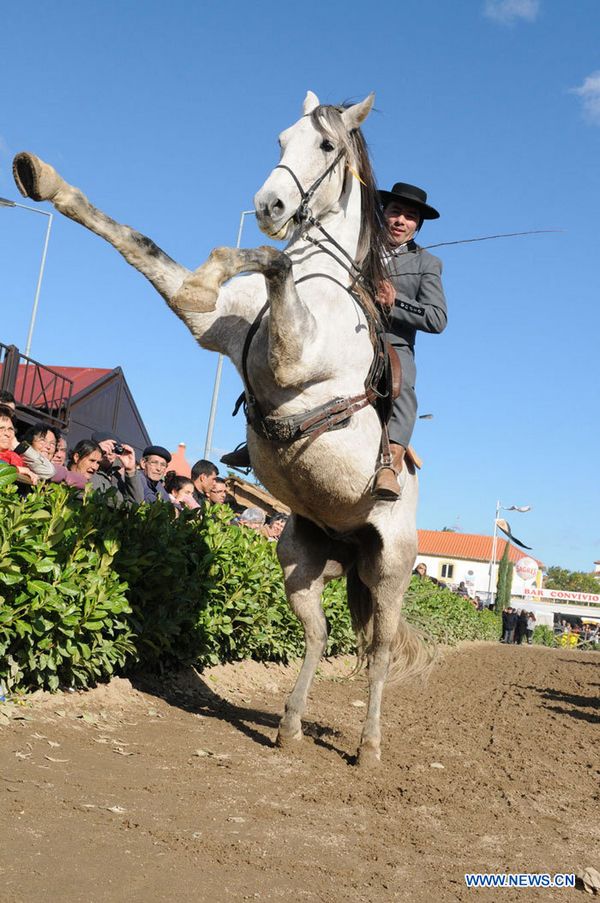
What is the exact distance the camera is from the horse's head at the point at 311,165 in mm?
4344

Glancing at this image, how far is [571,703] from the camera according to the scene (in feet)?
33.5

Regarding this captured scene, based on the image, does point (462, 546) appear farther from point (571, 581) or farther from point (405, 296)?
point (405, 296)

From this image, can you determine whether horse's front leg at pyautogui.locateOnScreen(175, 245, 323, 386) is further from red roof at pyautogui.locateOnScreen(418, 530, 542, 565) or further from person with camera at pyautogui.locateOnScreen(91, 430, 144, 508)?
red roof at pyautogui.locateOnScreen(418, 530, 542, 565)

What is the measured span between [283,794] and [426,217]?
417 centimetres

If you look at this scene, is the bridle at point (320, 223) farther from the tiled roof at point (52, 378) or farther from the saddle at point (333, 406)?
the tiled roof at point (52, 378)

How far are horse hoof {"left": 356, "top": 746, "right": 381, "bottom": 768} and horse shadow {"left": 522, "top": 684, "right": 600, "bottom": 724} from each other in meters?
4.10

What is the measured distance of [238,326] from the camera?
4.75 meters

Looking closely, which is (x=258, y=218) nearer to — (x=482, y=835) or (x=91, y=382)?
(x=482, y=835)

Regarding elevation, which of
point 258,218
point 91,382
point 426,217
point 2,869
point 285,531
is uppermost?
point 91,382

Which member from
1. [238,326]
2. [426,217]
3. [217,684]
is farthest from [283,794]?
[426,217]

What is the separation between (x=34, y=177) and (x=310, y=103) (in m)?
1.84

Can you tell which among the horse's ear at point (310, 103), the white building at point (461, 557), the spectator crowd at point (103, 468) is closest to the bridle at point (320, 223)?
the horse's ear at point (310, 103)

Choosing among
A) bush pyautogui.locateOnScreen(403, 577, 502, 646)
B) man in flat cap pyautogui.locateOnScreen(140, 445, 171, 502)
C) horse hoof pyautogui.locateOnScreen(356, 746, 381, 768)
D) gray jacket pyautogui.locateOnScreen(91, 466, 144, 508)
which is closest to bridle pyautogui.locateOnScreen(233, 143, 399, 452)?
horse hoof pyautogui.locateOnScreen(356, 746, 381, 768)

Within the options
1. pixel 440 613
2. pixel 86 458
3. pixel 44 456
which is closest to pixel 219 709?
pixel 44 456
